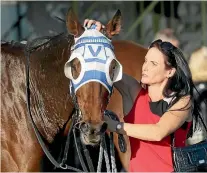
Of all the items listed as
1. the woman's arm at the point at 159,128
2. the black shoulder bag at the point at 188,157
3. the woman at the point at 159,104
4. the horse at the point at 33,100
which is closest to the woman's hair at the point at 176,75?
the woman at the point at 159,104

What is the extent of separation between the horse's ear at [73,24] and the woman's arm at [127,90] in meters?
0.33

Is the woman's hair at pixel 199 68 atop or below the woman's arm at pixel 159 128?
atop

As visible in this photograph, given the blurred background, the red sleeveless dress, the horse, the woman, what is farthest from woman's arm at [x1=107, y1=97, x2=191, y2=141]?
the blurred background

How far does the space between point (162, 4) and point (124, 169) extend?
4068mm

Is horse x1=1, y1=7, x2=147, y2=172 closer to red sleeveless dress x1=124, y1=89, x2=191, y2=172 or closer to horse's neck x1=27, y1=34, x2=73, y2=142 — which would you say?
horse's neck x1=27, y1=34, x2=73, y2=142

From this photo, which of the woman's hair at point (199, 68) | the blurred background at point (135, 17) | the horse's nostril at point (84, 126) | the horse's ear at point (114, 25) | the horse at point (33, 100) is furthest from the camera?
the blurred background at point (135, 17)

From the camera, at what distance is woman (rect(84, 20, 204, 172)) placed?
10.2 feet

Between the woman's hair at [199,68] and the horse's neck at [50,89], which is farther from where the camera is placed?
the woman's hair at [199,68]

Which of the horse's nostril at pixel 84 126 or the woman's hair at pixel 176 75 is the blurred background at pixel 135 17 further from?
the horse's nostril at pixel 84 126

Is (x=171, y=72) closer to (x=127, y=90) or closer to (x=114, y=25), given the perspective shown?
(x=127, y=90)

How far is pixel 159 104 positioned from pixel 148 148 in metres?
0.23

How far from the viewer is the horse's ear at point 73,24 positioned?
3250mm

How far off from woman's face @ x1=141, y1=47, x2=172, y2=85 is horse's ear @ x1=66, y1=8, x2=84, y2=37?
1.30 feet

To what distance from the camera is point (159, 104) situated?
3150mm
